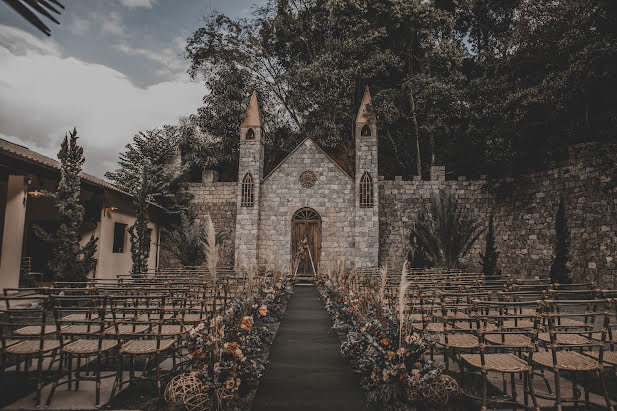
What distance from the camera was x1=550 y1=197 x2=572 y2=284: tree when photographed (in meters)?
10.3

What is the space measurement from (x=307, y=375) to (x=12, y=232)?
840cm

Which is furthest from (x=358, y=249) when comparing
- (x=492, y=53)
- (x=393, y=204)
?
(x=492, y=53)

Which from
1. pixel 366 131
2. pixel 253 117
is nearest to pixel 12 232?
pixel 253 117

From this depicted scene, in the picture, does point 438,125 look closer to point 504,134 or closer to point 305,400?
point 504,134

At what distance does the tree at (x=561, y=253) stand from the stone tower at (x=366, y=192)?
5.43m

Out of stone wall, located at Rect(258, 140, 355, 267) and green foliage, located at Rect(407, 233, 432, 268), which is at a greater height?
stone wall, located at Rect(258, 140, 355, 267)

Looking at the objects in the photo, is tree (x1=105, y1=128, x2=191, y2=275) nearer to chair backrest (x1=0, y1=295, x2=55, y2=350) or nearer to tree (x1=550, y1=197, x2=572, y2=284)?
chair backrest (x1=0, y1=295, x2=55, y2=350)

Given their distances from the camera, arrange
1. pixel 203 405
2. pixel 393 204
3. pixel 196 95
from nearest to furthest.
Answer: pixel 203 405 < pixel 393 204 < pixel 196 95

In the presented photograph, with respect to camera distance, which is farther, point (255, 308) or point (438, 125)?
point (438, 125)

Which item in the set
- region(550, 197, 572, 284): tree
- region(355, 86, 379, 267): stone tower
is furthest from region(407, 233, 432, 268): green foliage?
region(550, 197, 572, 284): tree

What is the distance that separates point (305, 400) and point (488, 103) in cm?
1378

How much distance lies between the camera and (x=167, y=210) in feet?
50.6

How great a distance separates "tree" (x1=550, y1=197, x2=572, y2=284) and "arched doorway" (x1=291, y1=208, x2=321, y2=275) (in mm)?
7537

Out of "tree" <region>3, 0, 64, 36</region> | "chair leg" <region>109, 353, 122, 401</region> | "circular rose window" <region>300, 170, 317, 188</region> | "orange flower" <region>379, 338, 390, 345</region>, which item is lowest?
"chair leg" <region>109, 353, 122, 401</region>
